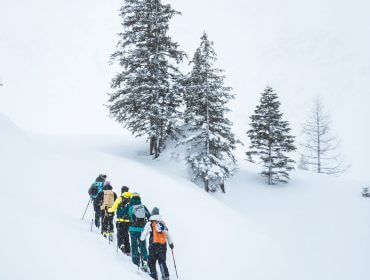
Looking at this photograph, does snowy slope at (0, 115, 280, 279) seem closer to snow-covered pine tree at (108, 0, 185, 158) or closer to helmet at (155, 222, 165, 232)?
helmet at (155, 222, 165, 232)

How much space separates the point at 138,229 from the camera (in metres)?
11.0

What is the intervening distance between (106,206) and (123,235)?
4.83ft

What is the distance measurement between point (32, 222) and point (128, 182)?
9.08 metres

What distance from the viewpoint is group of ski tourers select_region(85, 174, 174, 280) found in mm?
10359

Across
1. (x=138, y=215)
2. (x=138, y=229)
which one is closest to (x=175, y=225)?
(x=138, y=229)

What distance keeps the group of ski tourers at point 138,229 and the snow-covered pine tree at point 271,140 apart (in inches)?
825

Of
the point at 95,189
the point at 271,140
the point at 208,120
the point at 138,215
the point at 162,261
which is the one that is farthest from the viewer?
the point at 271,140

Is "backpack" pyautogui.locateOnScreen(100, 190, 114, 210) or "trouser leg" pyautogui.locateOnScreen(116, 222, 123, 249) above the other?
"backpack" pyautogui.locateOnScreen(100, 190, 114, 210)

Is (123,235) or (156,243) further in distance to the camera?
(123,235)

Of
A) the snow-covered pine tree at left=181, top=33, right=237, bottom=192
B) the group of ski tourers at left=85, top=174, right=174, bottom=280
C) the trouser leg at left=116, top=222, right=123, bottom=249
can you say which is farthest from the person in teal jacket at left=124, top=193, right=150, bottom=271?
the snow-covered pine tree at left=181, top=33, right=237, bottom=192

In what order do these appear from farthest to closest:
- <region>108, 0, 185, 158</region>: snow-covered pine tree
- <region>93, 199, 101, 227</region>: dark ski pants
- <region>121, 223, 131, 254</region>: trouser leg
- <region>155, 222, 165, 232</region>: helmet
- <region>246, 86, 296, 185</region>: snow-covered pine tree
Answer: <region>246, 86, 296, 185</region>: snow-covered pine tree → <region>108, 0, 185, 158</region>: snow-covered pine tree → <region>93, 199, 101, 227</region>: dark ski pants → <region>121, 223, 131, 254</region>: trouser leg → <region>155, 222, 165, 232</region>: helmet

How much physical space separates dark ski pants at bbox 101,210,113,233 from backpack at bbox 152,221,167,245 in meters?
2.41

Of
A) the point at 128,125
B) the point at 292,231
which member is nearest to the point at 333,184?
the point at 292,231

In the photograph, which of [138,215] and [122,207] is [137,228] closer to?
[138,215]
